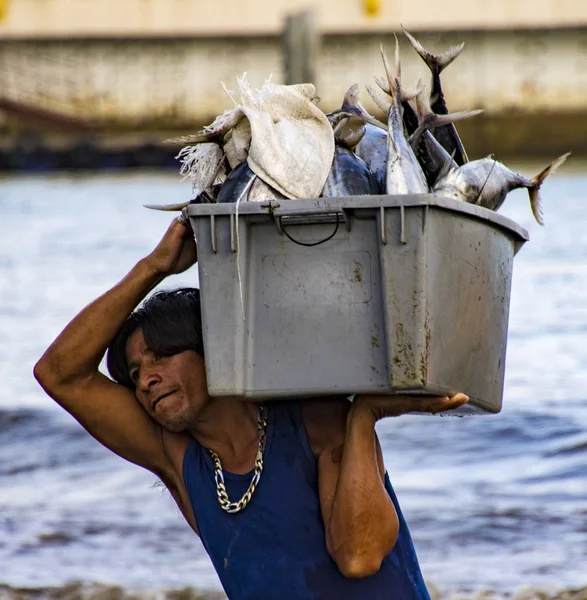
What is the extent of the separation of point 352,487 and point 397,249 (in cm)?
46

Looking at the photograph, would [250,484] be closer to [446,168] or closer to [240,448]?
[240,448]

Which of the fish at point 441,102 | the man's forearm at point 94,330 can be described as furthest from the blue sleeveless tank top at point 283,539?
the fish at point 441,102

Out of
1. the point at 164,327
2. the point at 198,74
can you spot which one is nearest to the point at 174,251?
the point at 164,327

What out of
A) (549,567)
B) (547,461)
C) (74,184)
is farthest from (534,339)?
(74,184)

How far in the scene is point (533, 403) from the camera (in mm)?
7875

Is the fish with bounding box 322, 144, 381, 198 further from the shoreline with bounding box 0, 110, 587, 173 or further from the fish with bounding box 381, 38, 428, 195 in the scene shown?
the shoreline with bounding box 0, 110, 587, 173

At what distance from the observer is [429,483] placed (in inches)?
253

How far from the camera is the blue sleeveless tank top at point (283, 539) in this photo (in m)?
2.42

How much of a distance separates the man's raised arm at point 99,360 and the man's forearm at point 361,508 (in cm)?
48

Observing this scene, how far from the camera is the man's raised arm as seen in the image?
8.33 ft

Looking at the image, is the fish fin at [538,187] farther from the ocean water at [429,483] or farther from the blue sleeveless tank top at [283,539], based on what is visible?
the ocean water at [429,483]

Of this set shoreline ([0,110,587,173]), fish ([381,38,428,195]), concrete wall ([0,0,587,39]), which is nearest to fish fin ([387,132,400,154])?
fish ([381,38,428,195])

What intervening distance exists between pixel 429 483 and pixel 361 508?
4.19 metres

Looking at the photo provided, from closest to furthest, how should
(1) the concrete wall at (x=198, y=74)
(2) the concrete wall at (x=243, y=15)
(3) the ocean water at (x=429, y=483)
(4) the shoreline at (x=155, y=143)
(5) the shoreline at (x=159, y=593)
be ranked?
(5) the shoreline at (x=159, y=593) < (3) the ocean water at (x=429, y=483) < (4) the shoreline at (x=155, y=143) < (2) the concrete wall at (x=243, y=15) < (1) the concrete wall at (x=198, y=74)
